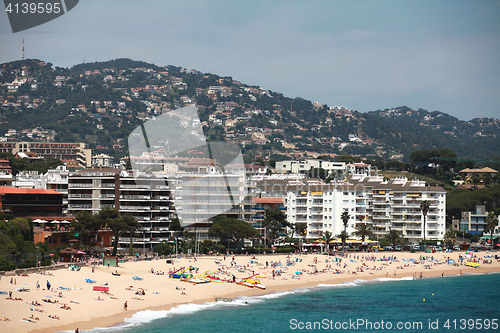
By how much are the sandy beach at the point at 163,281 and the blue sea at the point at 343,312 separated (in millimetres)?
1931

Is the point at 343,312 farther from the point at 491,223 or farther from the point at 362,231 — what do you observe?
the point at 491,223

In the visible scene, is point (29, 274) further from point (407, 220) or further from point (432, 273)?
point (407, 220)

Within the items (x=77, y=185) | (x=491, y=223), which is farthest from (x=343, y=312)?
(x=491, y=223)

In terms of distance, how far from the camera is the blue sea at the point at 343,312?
38.5m

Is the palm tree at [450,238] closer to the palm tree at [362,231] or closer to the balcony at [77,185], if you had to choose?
the palm tree at [362,231]

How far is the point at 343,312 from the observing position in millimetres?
44000

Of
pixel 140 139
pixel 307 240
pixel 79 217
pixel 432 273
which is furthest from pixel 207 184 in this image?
pixel 432 273

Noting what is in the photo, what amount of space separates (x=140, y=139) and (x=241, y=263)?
57.2ft

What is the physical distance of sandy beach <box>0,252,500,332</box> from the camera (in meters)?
34.7

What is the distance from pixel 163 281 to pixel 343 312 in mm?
15329

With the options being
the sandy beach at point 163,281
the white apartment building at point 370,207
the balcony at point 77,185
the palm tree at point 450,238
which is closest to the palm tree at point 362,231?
the white apartment building at point 370,207

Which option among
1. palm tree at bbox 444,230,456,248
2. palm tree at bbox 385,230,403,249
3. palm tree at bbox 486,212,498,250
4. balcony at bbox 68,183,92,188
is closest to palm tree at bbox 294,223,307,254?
palm tree at bbox 385,230,403,249

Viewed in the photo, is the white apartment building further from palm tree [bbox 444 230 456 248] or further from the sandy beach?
the sandy beach

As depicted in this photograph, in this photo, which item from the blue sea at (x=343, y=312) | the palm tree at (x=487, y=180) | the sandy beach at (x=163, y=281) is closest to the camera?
the sandy beach at (x=163, y=281)
